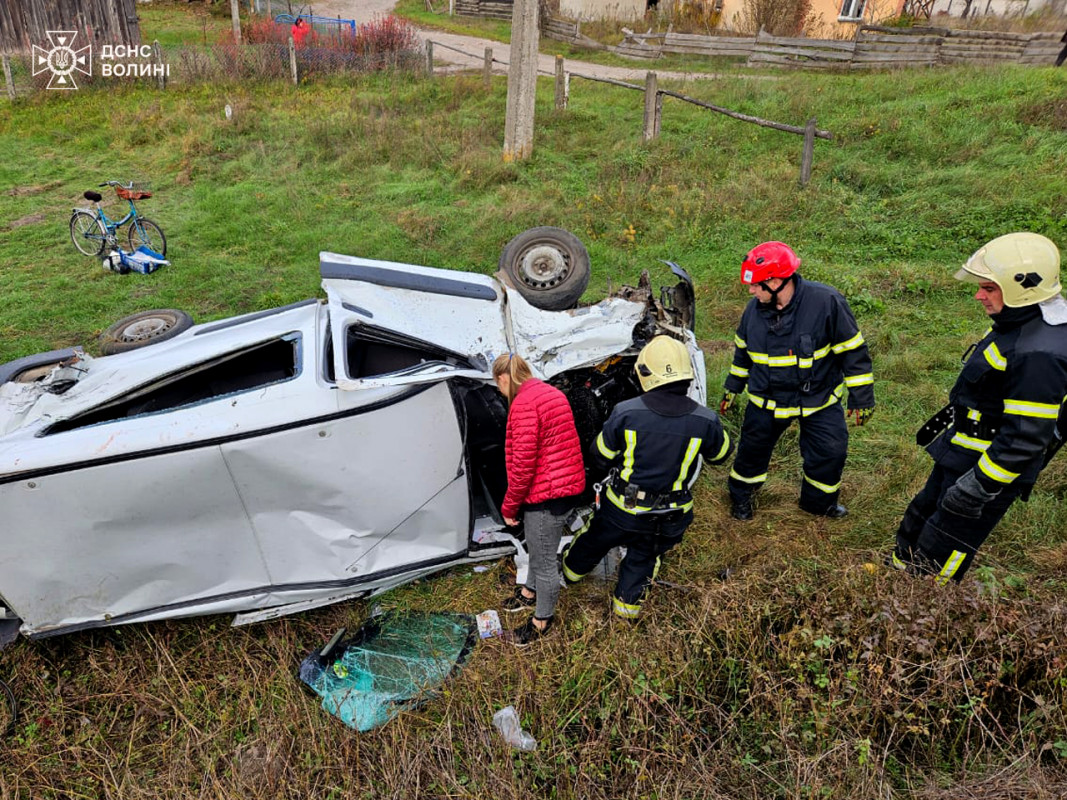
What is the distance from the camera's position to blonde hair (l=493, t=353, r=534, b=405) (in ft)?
9.25

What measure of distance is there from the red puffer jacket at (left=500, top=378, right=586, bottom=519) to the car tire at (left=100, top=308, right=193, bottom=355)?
296 centimetres

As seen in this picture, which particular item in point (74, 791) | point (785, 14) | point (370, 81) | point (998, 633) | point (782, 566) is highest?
point (785, 14)

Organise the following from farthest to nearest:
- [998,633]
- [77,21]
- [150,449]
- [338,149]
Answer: [77,21] < [338,149] < [150,449] < [998,633]

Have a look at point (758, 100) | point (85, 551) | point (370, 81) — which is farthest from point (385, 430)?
point (370, 81)

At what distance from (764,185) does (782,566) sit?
5.92 metres

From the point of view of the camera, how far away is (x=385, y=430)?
289 centimetres

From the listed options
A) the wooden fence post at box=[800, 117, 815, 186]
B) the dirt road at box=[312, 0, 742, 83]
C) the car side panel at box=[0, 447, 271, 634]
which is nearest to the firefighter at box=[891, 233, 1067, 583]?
the car side panel at box=[0, 447, 271, 634]

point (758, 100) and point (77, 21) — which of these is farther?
point (77, 21)

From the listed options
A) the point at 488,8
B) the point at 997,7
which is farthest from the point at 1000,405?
the point at 997,7

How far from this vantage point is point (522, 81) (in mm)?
8602

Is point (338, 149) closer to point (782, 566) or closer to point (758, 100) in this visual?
point (758, 100)

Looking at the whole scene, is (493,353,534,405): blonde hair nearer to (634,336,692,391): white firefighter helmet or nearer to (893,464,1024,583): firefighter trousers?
(634,336,692,391): white firefighter helmet

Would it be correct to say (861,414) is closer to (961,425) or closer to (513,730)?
(961,425)

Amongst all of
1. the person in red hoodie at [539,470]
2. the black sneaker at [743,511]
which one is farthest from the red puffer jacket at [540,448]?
the black sneaker at [743,511]
